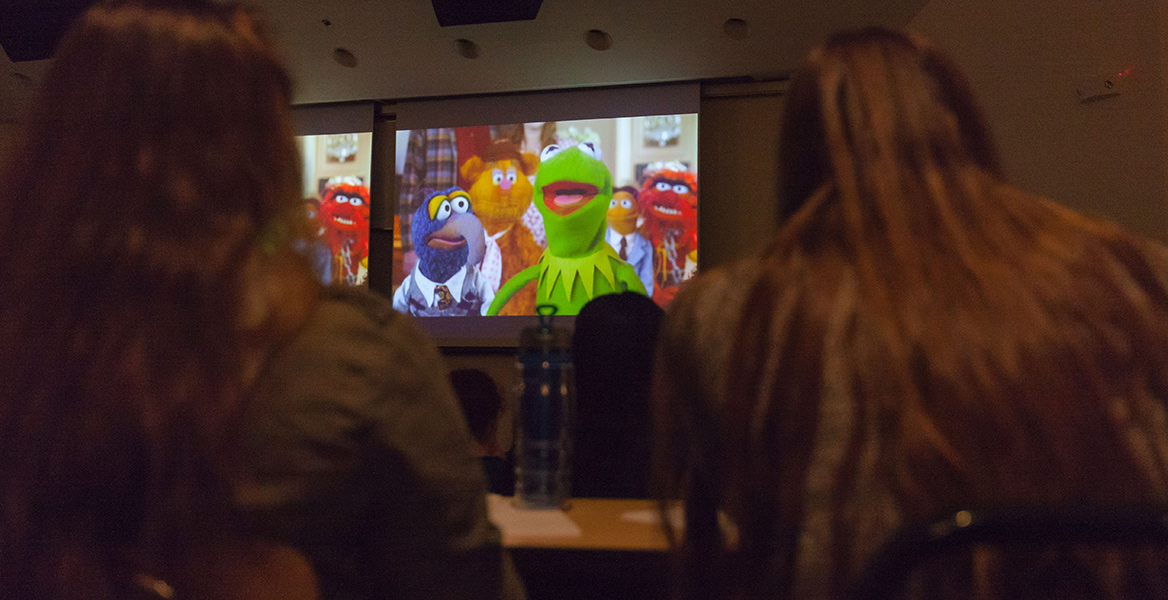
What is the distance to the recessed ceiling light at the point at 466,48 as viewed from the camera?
174 inches

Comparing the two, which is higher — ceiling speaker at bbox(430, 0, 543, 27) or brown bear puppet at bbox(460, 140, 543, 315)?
ceiling speaker at bbox(430, 0, 543, 27)

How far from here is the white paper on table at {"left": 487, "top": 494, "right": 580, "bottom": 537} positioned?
118 centimetres

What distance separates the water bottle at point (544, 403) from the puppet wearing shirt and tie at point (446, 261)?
3064 millimetres

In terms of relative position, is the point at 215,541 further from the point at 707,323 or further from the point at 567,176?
the point at 567,176

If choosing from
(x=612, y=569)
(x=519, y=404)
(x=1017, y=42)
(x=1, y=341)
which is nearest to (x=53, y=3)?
(x=519, y=404)

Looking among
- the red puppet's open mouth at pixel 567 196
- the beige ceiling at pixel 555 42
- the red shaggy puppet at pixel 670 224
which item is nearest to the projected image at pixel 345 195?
the beige ceiling at pixel 555 42

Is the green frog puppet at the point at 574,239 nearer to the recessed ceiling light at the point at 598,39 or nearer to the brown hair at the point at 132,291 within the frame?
the recessed ceiling light at the point at 598,39

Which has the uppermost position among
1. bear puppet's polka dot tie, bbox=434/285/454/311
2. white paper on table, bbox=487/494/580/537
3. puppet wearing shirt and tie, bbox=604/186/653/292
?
puppet wearing shirt and tie, bbox=604/186/653/292

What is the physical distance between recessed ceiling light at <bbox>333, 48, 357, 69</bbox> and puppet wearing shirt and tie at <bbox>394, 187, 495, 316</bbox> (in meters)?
0.97

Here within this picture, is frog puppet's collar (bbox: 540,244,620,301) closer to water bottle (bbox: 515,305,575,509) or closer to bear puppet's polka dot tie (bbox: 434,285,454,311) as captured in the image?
bear puppet's polka dot tie (bbox: 434,285,454,311)

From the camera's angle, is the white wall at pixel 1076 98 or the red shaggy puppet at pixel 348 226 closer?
the white wall at pixel 1076 98

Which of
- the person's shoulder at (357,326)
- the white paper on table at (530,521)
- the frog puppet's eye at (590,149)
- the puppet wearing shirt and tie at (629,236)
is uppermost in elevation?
the frog puppet's eye at (590,149)

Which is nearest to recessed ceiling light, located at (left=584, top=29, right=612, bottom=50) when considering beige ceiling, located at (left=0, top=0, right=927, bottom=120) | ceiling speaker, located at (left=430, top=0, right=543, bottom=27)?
beige ceiling, located at (left=0, top=0, right=927, bottom=120)

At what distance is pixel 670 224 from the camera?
458 cm
